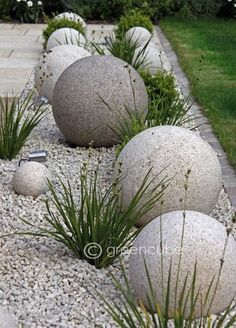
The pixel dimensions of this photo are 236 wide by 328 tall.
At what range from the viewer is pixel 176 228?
4.96 m

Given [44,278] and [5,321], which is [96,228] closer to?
[44,278]

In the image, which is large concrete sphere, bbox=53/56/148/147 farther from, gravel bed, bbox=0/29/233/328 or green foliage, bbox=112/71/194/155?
gravel bed, bbox=0/29/233/328

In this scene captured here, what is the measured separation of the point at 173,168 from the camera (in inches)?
245

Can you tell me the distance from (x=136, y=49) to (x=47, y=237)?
6657mm


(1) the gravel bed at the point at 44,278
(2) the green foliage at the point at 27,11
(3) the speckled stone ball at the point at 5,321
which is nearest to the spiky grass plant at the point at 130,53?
(1) the gravel bed at the point at 44,278

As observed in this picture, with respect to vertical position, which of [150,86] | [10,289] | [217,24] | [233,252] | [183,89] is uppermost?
[233,252]

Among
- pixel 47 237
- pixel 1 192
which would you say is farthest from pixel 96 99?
pixel 47 237

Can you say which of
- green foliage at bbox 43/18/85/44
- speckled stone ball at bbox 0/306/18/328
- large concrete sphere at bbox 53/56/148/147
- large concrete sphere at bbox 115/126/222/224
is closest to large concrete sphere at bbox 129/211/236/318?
speckled stone ball at bbox 0/306/18/328

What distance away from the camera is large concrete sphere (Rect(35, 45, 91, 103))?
34.9 feet

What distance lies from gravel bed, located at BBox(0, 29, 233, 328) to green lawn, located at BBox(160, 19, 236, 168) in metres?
2.55

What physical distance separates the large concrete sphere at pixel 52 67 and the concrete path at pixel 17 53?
0.60m

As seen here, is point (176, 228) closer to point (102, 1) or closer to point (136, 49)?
point (136, 49)

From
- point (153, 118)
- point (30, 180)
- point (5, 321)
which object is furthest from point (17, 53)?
point (5, 321)

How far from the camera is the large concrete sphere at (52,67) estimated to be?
10648mm
